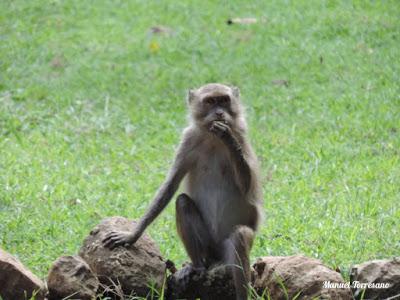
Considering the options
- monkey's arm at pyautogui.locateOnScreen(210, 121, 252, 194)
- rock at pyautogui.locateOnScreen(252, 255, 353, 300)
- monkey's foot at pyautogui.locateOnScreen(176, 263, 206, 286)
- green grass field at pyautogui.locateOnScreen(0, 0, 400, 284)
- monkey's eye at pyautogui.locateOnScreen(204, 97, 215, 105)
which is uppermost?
monkey's eye at pyautogui.locateOnScreen(204, 97, 215, 105)

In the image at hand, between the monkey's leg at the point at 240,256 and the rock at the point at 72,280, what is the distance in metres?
0.95

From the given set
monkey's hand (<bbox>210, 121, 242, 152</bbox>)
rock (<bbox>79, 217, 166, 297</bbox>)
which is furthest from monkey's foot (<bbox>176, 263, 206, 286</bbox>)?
monkey's hand (<bbox>210, 121, 242, 152</bbox>)

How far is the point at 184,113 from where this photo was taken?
466 inches

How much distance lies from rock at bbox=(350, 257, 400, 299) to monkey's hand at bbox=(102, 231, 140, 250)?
162 cm

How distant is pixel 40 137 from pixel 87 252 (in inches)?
194

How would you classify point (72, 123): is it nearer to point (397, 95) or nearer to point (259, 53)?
point (259, 53)

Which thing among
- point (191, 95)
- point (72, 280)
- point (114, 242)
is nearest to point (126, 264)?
point (114, 242)

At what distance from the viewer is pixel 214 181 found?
265 inches

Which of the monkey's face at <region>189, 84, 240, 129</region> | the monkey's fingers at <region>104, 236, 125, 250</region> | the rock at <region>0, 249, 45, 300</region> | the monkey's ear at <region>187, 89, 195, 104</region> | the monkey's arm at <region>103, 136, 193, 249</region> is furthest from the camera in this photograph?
the monkey's ear at <region>187, 89, 195, 104</region>

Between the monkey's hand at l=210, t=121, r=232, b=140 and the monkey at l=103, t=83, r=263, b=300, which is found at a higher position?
the monkey's hand at l=210, t=121, r=232, b=140

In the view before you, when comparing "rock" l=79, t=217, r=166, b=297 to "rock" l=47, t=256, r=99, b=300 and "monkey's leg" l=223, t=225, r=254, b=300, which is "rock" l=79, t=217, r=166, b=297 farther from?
"monkey's leg" l=223, t=225, r=254, b=300

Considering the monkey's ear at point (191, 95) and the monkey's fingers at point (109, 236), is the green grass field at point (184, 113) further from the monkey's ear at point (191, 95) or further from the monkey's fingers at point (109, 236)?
the monkey's ear at point (191, 95)

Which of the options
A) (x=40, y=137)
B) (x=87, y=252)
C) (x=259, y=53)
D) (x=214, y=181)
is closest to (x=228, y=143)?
(x=214, y=181)

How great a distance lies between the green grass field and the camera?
828 centimetres
